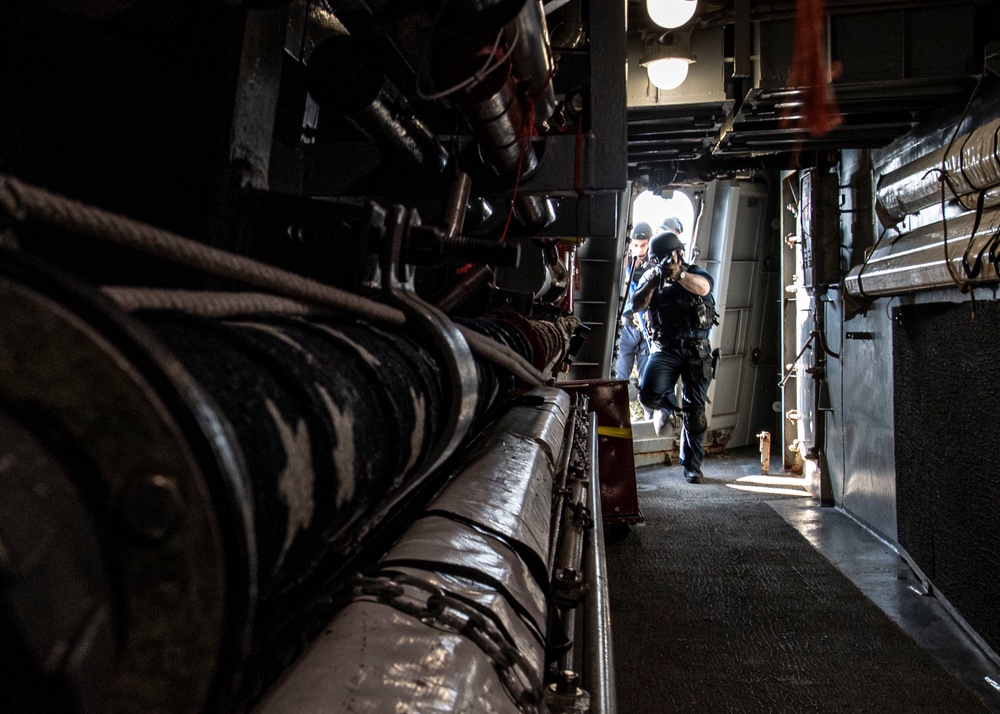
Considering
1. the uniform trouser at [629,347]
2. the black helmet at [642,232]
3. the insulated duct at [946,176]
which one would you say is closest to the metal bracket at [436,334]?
the insulated duct at [946,176]

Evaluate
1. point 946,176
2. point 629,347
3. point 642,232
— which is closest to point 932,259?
point 946,176

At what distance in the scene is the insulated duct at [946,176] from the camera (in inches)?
97.6

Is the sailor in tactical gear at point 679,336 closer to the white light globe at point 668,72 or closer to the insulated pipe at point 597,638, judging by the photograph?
the white light globe at point 668,72

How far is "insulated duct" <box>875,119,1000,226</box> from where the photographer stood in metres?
2.48

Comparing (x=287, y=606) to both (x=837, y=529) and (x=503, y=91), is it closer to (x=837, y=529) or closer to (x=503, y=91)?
(x=503, y=91)

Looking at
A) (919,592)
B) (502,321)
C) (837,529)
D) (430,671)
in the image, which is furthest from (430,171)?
(837,529)

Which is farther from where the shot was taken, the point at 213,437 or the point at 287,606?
the point at 287,606

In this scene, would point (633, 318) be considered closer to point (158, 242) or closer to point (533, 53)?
point (533, 53)

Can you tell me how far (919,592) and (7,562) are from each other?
3909 millimetres

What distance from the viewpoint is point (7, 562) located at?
0.87ft

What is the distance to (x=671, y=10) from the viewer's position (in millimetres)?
3012

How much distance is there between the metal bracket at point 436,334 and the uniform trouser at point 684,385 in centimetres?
600

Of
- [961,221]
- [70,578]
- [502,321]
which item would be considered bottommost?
[70,578]

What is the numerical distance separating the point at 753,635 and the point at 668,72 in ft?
8.92
